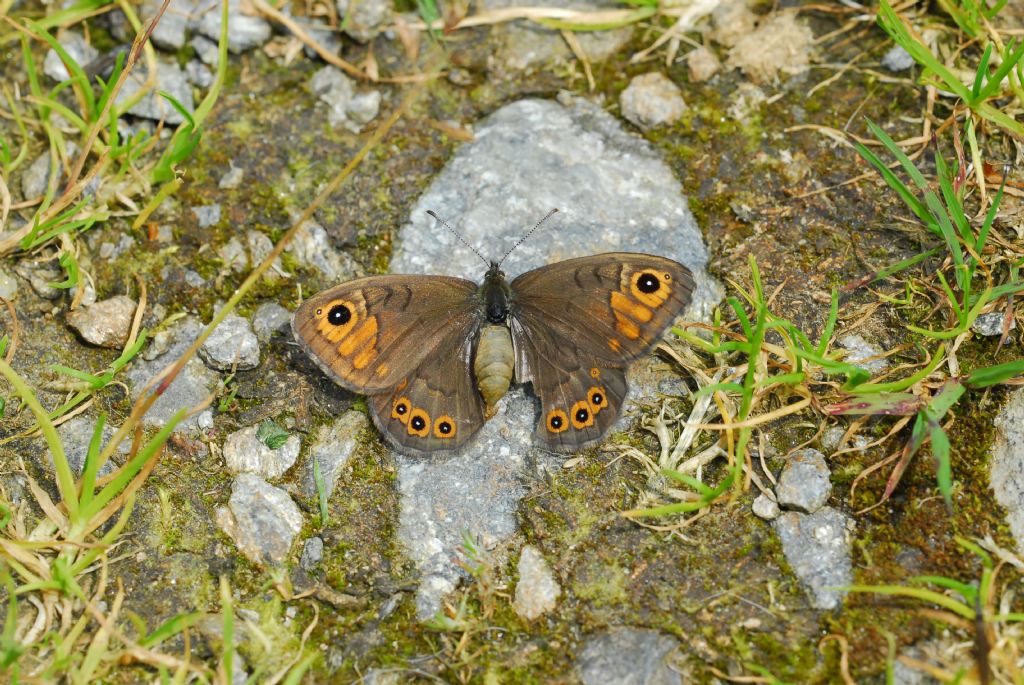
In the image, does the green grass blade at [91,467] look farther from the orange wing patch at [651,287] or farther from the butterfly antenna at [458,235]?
the orange wing patch at [651,287]

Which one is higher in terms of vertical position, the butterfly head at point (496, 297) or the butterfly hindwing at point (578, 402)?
the butterfly head at point (496, 297)

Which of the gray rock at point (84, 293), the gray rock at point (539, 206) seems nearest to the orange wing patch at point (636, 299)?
the gray rock at point (539, 206)

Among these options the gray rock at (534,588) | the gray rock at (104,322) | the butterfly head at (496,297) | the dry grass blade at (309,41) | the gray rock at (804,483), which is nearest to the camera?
the gray rock at (534,588)

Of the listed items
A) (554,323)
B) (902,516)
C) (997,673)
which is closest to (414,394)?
(554,323)

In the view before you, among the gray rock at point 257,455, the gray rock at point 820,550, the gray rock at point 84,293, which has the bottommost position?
the gray rock at point 820,550

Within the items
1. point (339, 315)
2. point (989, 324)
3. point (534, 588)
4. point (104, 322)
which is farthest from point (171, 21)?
point (989, 324)

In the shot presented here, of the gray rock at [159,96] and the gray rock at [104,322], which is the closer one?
the gray rock at [104,322]

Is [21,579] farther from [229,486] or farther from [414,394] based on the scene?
[414,394]
